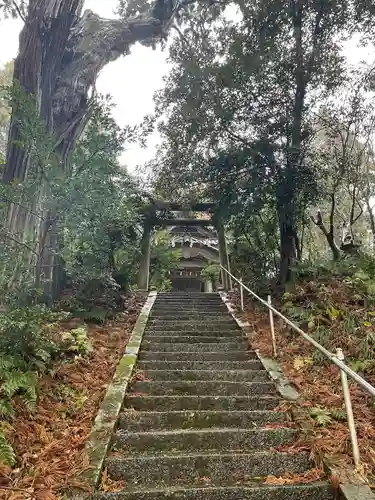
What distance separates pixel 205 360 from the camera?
5.26m

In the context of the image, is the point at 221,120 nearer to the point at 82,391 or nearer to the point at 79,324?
the point at 79,324

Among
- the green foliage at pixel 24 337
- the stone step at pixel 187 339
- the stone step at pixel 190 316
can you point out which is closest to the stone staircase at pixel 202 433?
the stone step at pixel 187 339

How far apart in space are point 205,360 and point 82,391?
171cm

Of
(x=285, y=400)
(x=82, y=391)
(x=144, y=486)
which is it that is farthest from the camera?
(x=82, y=391)

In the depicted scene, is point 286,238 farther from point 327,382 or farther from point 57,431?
point 57,431

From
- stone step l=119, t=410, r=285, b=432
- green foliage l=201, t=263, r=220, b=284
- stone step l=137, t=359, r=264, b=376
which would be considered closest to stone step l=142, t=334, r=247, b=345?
stone step l=137, t=359, r=264, b=376

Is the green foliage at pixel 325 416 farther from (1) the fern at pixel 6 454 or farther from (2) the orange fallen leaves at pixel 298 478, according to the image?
(1) the fern at pixel 6 454

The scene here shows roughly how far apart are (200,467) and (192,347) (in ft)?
8.97

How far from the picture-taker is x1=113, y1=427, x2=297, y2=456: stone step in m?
3.31

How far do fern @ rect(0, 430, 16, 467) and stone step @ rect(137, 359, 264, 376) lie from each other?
7.34 feet

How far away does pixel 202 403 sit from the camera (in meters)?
4.02

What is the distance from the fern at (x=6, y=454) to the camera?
278 cm

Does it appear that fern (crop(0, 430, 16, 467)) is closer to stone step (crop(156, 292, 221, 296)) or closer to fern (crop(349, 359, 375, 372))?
fern (crop(349, 359, 375, 372))

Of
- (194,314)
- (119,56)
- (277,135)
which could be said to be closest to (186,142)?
(277,135)
